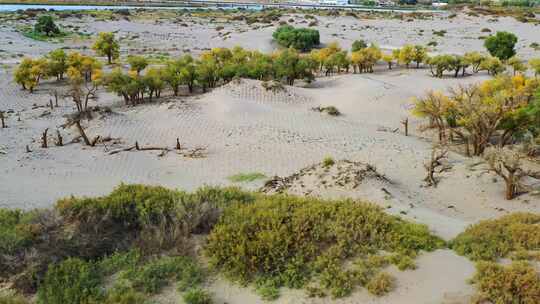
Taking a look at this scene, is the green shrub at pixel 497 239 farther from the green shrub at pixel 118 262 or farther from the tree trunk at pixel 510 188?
the green shrub at pixel 118 262

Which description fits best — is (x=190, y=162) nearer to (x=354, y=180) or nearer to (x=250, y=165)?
(x=250, y=165)

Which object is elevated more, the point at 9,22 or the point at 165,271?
the point at 9,22

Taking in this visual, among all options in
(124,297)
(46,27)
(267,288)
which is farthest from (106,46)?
(267,288)

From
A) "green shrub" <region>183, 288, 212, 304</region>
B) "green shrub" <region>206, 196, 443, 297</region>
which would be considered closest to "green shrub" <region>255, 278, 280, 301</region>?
"green shrub" <region>206, 196, 443, 297</region>

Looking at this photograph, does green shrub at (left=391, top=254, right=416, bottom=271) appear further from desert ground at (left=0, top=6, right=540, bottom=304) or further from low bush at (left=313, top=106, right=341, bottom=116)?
low bush at (left=313, top=106, right=341, bottom=116)

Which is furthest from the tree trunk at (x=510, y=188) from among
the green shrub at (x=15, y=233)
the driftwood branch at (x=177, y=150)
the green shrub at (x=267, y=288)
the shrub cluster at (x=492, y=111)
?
the green shrub at (x=15, y=233)

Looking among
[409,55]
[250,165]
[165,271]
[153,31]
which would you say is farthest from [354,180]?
[153,31]

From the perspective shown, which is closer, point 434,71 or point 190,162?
point 190,162

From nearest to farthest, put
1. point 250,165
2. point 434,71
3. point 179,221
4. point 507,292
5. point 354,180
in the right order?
point 507,292 < point 179,221 < point 354,180 < point 250,165 < point 434,71
